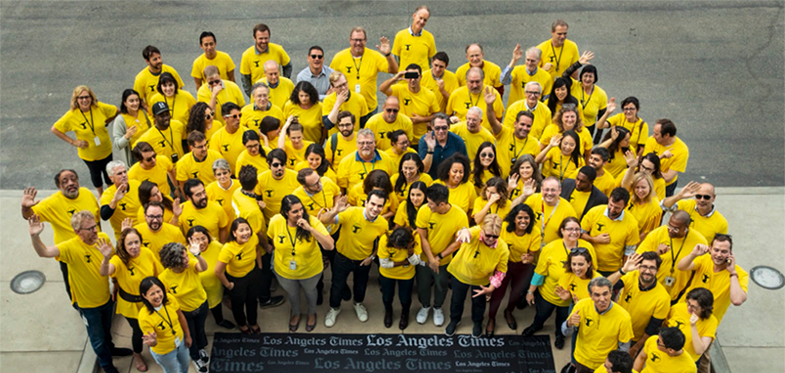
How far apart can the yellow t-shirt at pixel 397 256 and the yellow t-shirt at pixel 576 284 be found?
5.57 ft

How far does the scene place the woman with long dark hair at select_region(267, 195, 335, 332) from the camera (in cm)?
796

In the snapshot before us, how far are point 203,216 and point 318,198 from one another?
136cm

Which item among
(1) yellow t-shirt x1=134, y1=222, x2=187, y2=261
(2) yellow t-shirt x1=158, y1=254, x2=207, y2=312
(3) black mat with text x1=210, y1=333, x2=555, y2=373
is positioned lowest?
(3) black mat with text x1=210, y1=333, x2=555, y2=373

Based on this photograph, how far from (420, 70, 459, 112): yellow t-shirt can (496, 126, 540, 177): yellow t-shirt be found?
148 centimetres

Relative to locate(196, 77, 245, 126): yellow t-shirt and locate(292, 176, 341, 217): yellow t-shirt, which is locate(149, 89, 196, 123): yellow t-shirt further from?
locate(292, 176, 341, 217): yellow t-shirt

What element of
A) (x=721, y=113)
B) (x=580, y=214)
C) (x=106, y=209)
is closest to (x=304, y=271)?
(x=106, y=209)

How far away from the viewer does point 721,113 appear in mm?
13273

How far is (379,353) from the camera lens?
880 centimetres

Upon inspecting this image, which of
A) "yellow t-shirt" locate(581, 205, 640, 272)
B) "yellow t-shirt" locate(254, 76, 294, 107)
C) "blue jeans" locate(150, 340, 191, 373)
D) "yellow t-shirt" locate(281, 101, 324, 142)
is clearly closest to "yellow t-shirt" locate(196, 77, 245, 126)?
"yellow t-shirt" locate(254, 76, 294, 107)

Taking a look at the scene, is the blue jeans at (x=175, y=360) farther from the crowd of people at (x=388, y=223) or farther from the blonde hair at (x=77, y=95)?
the blonde hair at (x=77, y=95)

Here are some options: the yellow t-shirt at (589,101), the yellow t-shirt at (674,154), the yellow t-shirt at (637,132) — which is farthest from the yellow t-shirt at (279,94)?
the yellow t-shirt at (674,154)

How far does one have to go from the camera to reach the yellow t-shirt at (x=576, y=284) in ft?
25.8

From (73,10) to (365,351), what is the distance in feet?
39.0

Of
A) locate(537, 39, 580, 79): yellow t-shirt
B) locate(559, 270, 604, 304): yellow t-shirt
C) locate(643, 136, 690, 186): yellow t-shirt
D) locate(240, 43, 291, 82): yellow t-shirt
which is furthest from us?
locate(537, 39, 580, 79): yellow t-shirt
